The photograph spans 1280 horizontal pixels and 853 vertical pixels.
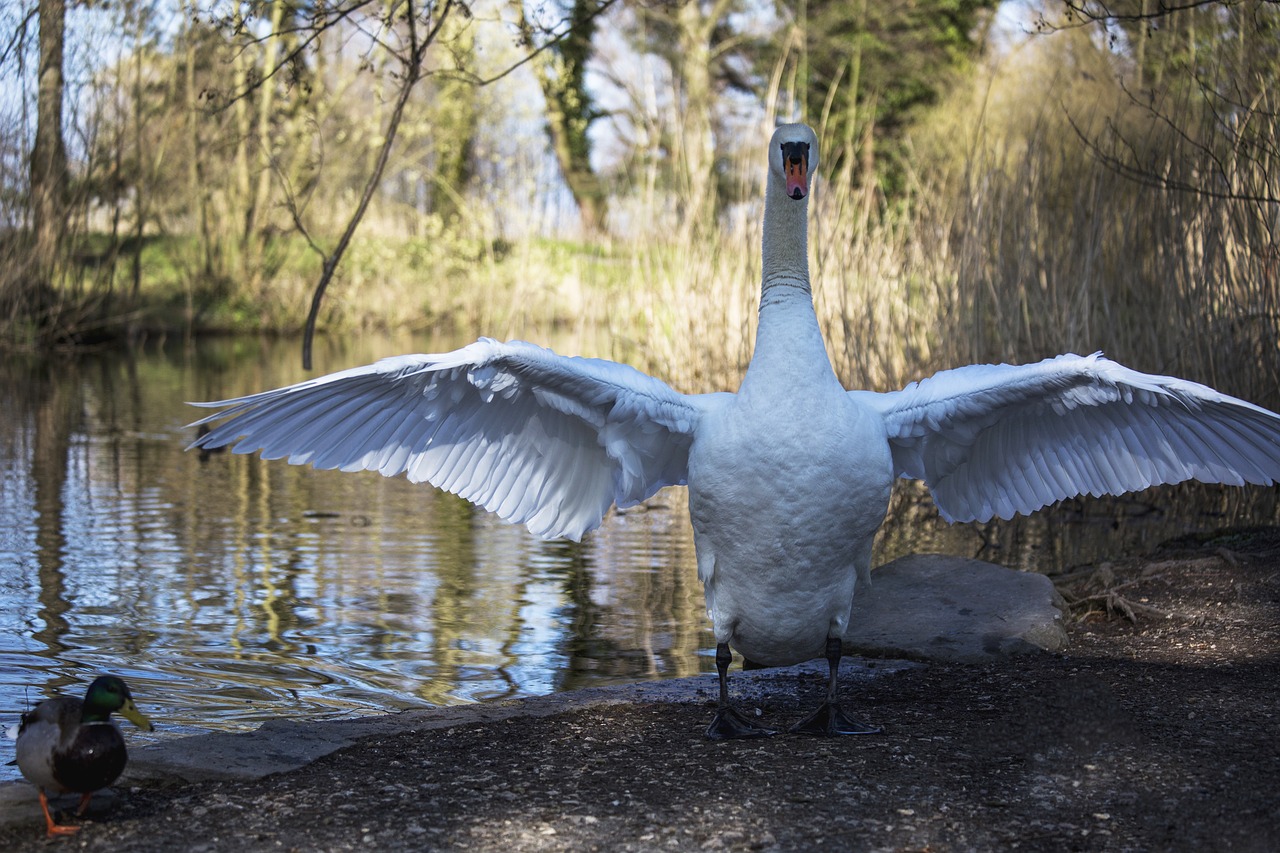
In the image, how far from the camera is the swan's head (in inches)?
196

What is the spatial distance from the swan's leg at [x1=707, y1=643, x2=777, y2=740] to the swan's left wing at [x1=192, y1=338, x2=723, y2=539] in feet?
2.71

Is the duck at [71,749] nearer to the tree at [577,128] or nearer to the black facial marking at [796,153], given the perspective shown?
the black facial marking at [796,153]

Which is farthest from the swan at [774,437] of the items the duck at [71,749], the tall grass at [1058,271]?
the tall grass at [1058,271]

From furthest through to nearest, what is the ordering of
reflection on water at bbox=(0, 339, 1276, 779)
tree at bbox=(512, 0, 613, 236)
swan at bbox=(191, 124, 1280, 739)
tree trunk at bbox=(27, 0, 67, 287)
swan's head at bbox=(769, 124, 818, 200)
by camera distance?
tree at bbox=(512, 0, 613, 236) → tree trunk at bbox=(27, 0, 67, 287) → reflection on water at bbox=(0, 339, 1276, 779) → swan's head at bbox=(769, 124, 818, 200) → swan at bbox=(191, 124, 1280, 739)

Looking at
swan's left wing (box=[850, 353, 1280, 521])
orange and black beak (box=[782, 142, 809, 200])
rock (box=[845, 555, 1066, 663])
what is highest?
orange and black beak (box=[782, 142, 809, 200])

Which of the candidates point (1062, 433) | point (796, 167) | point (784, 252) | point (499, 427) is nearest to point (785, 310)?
point (784, 252)

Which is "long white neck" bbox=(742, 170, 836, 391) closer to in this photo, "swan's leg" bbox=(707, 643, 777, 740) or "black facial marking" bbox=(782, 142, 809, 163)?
"black facial marking" bbox=(782, 142, 809, 163)

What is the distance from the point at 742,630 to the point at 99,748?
7.46ft

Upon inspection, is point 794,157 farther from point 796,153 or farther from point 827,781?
point 827,781

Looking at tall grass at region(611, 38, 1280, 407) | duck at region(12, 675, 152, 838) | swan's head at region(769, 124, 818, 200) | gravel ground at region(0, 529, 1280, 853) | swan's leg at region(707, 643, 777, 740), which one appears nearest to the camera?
duck at region(12, 675, 152, 838)

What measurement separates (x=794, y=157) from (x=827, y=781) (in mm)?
2284

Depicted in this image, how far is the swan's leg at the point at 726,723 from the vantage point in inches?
192

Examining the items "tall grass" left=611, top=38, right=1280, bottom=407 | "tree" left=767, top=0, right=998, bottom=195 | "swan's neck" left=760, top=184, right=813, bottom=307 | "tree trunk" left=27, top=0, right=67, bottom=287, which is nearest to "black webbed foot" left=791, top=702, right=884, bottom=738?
"swan's neck" left=760, top=184, right=813, bottom=307

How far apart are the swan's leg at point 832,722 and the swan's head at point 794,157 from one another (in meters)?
1.76
